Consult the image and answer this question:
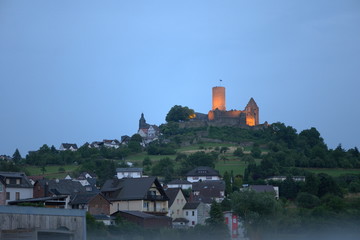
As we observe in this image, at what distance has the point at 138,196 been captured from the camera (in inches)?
2140

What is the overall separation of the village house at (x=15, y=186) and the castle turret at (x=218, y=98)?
114 metres

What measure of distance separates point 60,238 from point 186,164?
71.7 m

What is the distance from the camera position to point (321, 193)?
238 feet

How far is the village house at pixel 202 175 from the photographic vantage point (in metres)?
90.5

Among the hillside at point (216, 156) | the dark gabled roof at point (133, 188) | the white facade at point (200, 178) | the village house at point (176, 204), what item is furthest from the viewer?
the hillside at point (216, 156)

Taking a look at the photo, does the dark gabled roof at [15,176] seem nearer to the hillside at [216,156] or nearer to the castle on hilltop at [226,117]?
the hillside at [216,156]

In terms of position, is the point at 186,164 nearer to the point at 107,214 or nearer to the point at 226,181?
the point at 226,181

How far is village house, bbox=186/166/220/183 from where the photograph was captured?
9050cm

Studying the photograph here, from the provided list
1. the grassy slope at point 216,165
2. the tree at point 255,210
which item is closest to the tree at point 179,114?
the grassy slope at point 216,165

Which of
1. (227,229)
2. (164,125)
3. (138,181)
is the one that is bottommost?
(227,229)

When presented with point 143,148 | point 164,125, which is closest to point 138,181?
point 143,148

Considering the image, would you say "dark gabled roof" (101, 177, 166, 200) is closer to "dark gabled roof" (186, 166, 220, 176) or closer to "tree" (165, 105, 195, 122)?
"dark gabled roof" (186, 166, 220, 176)

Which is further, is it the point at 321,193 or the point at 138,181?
the point at 321,193

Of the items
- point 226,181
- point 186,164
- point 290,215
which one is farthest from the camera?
point 186,164
